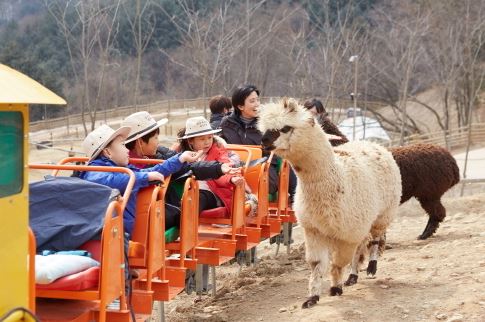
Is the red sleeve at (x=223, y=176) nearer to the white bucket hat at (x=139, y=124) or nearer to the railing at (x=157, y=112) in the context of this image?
the white bucket hat at (x=139, y=124)

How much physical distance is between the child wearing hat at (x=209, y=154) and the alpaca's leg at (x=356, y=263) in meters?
1.34

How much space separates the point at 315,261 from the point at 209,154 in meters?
1.41

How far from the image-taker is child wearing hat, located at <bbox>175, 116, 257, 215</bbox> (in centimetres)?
684

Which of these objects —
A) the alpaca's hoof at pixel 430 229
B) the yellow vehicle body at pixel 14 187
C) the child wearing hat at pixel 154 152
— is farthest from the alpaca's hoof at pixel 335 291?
the yellow vehicle body at pixel 14 187

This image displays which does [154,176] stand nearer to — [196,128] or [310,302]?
[196,128]

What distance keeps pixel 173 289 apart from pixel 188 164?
3.46ft

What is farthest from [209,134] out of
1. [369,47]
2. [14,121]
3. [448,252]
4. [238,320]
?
[369,47]

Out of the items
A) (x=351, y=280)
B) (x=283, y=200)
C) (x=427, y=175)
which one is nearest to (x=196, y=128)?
(x=351, y=280)

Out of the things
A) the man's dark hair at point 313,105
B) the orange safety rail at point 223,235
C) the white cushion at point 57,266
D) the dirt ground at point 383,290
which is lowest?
the dirt ground at point 383,290

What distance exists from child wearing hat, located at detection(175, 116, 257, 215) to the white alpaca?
0.80 m

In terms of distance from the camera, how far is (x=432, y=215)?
1048 cm

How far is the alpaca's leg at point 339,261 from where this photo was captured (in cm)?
671

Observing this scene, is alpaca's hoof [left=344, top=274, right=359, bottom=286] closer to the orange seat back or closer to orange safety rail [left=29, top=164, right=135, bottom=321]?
the orange seat back

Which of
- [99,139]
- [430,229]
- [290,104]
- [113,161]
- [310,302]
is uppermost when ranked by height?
[290,104]
